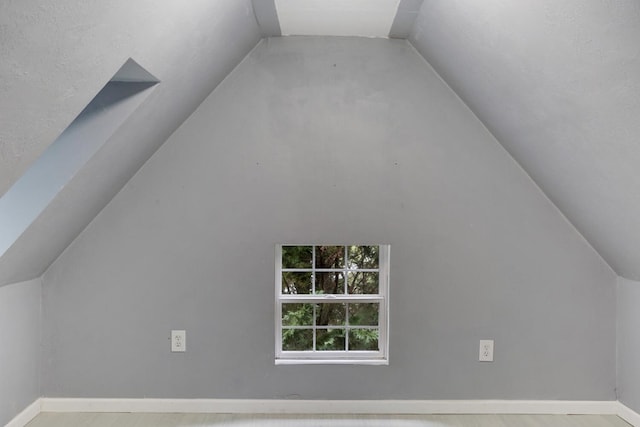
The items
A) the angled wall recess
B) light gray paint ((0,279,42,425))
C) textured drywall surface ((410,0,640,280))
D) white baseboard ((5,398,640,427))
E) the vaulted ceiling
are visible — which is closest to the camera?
the vaulted ceiling

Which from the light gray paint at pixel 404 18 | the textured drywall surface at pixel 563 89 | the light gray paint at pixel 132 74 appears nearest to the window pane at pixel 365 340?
the textured drywall surface at pixel 563 89

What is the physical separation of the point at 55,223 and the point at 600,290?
10.1 ft

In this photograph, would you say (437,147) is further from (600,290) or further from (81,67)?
(81,67)

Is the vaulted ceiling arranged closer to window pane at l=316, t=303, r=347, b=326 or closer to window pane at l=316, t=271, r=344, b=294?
window pane at l=316, t=271, r=344, b=294

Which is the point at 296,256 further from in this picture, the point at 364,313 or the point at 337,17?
the point at 337,17

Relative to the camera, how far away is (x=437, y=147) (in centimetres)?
313

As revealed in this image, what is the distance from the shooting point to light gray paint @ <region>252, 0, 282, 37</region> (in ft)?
8.43

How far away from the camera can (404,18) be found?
2779 mm

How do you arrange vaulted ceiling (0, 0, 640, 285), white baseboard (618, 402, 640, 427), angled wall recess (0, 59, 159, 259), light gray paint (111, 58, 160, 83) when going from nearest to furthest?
vaulted ceiling (0, 0, 640, 285) → light gray paint (111, 58, 160, 83) → angled wall recess (0, 59, 159, 259) → white baseboard (618, 402, 640, 427)

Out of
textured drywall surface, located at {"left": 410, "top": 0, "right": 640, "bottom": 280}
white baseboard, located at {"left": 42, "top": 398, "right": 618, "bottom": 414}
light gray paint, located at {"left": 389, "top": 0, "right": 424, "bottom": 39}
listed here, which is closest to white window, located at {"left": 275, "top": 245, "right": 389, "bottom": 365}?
white baseboard, located at {"left": 42, "top": 398, "right": 618, "bottom": 414}

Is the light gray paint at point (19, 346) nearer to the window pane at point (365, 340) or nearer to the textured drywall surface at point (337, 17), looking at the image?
the window pane at point (365, 340)

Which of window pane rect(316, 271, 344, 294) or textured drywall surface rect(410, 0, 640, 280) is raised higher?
textured drywall surface rect(410, 0, 640, 280)

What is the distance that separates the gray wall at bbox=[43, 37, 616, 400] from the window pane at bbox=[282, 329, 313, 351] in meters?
0.20

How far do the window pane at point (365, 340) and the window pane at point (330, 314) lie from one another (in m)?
0.12
